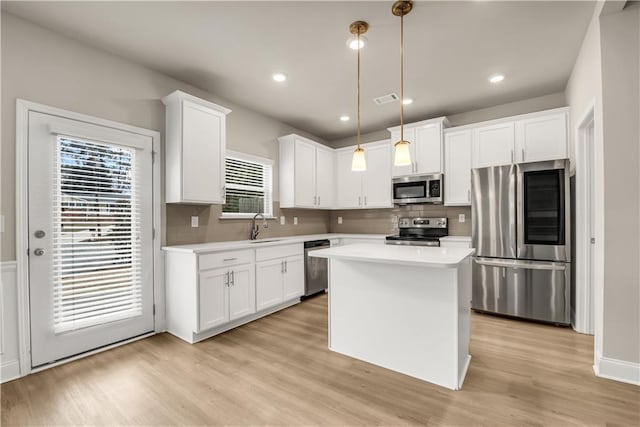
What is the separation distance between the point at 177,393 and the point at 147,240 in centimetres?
156

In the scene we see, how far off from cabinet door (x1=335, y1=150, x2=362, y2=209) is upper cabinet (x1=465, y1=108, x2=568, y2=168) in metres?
1.84

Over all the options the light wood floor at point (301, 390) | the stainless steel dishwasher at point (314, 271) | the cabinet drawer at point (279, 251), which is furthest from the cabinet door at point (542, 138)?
the cabinet drawer at point (279, 251)

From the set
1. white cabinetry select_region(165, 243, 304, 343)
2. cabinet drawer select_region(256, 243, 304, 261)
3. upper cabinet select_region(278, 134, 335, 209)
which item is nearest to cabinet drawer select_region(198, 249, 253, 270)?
white cabinetry select_region(165, 243, 304, 343)

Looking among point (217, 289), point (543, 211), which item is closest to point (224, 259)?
point (217, 289)

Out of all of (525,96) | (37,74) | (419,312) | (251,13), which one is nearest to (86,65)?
(37,74)

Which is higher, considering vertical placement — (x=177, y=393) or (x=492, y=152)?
(x=492, y=152)

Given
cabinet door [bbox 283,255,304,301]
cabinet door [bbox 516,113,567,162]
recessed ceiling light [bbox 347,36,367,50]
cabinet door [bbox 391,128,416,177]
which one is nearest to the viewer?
recessed ceiling light [bbox 347,36,367,50]

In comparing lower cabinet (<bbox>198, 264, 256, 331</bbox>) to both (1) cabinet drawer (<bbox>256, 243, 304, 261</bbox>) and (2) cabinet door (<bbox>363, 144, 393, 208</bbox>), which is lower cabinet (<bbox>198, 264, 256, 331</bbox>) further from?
(2) cabinet door (<bbox>363, 144, 393, 208</bbox>)

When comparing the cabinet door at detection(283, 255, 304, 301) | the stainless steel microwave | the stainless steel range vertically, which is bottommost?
the cabinet door at detection(283, 255, 304, 301)

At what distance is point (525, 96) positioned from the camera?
12.6ft

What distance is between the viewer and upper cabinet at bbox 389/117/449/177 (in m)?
4.24

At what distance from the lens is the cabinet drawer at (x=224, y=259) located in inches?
113

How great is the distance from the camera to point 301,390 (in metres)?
2.04

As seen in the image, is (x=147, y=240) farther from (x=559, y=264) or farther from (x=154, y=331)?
(x=559, y=264)
